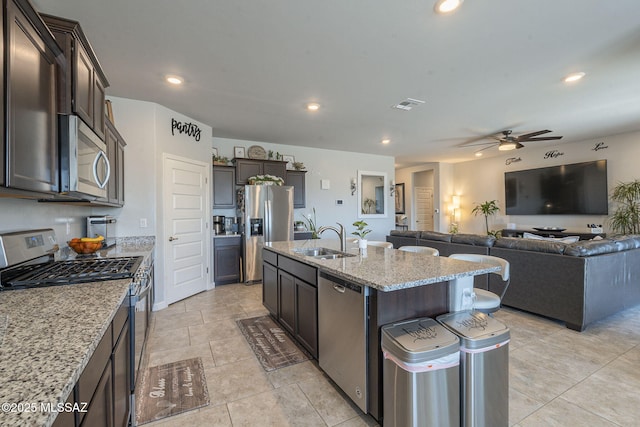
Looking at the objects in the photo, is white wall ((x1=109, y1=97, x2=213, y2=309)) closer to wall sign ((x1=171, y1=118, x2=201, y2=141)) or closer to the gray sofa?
wall sign ((x1=171, y1=118, x2=201, y2=141))

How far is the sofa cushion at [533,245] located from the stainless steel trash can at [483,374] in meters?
2.13

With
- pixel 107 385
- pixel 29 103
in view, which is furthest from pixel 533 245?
pixel 29 103

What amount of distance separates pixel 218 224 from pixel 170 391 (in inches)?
132

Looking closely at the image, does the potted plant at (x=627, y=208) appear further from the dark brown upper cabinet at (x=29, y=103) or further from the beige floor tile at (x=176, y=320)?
the dark brown upper cabinet at (x=29, y=103)

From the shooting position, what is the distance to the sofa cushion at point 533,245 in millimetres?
3076

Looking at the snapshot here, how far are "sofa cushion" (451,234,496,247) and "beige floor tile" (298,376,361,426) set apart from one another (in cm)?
274

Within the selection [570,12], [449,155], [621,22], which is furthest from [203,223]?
[449,155]

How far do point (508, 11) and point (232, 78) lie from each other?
244 cm

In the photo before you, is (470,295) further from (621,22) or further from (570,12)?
(621,22)

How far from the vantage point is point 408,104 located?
376 cm

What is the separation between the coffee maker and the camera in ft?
16.7

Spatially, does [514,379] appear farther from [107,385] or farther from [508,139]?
[508,139]

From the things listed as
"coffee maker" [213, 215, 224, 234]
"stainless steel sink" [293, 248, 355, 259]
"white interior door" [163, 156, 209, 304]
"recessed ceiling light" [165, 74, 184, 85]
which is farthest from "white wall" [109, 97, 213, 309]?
"stainless steel sink" [293, 248, 355, 259]

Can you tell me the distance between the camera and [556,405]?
1.84m
